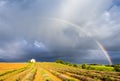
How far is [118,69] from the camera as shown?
53.3m

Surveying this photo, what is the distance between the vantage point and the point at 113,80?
91.9ft

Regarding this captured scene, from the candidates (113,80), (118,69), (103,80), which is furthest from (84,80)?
(118,69)

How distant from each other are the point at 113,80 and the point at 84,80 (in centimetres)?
463

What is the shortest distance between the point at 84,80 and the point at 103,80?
8.57ft

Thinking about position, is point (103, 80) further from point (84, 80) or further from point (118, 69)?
point (118, 69)

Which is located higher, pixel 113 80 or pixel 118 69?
pixel 118 69

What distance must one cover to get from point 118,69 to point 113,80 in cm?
2640

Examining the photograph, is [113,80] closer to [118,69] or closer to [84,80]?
[84,80]

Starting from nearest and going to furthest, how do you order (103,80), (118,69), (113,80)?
(113,80), (103,80), (118,69)

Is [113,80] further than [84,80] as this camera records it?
No

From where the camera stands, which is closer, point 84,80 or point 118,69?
point 84,80

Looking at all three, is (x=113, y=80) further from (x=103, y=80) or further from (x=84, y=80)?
(x=84, y=80)

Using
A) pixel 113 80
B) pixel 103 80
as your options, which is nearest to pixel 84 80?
pixel 103 80

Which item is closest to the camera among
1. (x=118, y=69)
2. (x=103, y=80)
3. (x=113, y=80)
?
(x=113, y=80)
